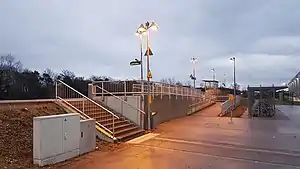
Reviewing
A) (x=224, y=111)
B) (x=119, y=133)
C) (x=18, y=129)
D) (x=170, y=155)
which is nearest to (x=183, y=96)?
(x=224, y=111)

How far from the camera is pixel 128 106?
54.7ft

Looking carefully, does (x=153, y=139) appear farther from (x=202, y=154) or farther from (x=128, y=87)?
(x=128, y=87)

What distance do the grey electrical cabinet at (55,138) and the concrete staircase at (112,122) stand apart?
3.41m

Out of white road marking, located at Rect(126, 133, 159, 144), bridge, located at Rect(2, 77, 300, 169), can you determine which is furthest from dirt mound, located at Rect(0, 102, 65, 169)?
white road marking, located at Rect(126, 133, 159, 144)

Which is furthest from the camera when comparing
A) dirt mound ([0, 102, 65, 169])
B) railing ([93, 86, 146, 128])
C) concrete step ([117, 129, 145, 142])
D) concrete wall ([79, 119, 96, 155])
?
railing ([93, 86, 146, 128])

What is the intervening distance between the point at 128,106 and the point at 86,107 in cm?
256

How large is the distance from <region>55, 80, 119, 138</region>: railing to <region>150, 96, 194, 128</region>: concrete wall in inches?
139

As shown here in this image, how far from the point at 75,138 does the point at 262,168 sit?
611 centimetres

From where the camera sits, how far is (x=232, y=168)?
8758 mm

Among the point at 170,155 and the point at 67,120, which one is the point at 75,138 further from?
the point at 170,155

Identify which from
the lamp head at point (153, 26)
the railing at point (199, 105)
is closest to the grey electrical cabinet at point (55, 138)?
the lamp head at point (153, 26)

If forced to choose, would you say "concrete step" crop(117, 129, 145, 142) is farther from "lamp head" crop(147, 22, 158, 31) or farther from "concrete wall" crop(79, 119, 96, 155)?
"lamp head" crop(147, 22, 158, 31)

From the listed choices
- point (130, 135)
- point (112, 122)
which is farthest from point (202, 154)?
point (112, 122)

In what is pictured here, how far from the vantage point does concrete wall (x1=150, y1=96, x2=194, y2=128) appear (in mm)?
19734
